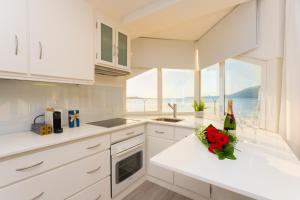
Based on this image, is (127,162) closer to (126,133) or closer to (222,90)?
(126,133)

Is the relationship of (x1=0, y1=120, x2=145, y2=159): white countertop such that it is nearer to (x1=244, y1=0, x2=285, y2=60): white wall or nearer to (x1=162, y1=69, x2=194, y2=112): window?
(x1=162, y1=69, x2=194, y2=112): window

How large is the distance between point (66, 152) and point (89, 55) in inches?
39.7

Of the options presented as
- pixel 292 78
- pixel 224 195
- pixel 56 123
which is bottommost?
pixel 224 195

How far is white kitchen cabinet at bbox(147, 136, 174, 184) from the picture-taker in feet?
6.44

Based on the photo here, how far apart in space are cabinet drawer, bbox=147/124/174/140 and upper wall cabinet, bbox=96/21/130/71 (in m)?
0.93

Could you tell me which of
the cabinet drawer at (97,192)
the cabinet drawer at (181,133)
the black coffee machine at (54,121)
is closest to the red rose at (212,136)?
the cabinet drawer at (181,133)

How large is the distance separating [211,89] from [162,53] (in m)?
1.12

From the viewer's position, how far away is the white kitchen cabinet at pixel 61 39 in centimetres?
119

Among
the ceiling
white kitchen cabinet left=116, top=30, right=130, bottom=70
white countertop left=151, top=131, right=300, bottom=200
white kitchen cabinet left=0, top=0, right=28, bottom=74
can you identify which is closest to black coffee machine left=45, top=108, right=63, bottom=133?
white kitchen cabinet left=0, top=0, right=28, bottom=74

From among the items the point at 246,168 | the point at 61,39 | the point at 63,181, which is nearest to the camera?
the point at 246,168

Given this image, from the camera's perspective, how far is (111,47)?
6.02 ft

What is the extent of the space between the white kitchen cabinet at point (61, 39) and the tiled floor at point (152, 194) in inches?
60.3

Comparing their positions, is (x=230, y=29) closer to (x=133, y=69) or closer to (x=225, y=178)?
(x=133, y=69)

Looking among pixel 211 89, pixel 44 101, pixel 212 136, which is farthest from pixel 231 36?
pixel 44 101
